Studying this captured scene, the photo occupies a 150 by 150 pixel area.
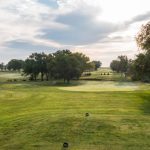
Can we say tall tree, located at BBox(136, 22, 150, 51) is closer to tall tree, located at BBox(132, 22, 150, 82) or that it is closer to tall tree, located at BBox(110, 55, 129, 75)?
tall tree, located at BBox(132, 22, 150, 82)

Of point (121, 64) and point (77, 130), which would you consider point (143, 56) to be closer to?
point (77, 130)

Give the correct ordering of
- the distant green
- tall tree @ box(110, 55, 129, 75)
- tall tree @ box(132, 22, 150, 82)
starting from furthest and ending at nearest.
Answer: tall tree @ box(110, 55, 129, 75) < tall tree @ box(132, 22, 150, 82) < the distant green

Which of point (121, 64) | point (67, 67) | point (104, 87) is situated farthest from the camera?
point (121, 64)

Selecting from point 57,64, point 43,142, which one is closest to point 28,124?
point 43,142

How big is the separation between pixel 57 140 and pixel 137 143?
5118 millimetres

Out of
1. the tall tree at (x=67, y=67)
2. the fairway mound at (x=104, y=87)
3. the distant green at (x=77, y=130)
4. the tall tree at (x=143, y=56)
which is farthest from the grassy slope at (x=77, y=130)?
the tall tree at (x=67, y=67)

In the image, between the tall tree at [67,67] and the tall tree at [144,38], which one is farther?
the tall tree at [67,67]

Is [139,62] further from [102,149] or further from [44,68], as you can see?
[44,68]

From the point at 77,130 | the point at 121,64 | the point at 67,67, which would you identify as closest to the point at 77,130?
the point at 77,130

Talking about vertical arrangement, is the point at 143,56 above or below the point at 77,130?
above

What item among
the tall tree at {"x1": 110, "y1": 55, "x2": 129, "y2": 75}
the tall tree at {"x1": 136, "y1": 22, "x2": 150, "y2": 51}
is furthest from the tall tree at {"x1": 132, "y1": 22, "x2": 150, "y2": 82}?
the tall tree at {"x1": 110, "y1": 55, "x2": 129, "y2": 75}

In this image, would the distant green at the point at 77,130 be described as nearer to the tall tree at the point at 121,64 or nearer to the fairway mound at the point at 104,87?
the fairway mound at the point at 104,87

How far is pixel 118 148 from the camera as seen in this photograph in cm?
2106

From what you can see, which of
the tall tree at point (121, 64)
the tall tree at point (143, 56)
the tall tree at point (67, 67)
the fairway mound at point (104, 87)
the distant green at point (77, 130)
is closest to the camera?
the distant green at point (77, 130)
